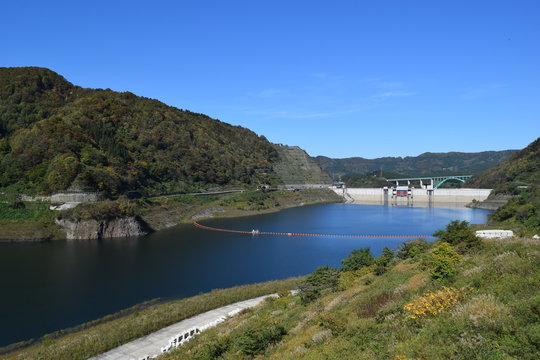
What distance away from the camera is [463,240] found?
1193 inches

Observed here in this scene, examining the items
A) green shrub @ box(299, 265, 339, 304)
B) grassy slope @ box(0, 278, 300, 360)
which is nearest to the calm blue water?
grassy slope @ box(0, 278, 300, 360)

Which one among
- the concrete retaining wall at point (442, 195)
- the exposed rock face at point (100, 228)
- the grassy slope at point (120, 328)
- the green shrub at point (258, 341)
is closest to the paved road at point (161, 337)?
the grassy slope at point (120, 328)

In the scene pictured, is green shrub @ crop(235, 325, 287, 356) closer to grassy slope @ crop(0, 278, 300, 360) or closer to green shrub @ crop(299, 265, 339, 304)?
green shrub @ crop(299, 265, 339, 304)

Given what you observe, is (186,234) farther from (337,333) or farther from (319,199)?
(319,199)

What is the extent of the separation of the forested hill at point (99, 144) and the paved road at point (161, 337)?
6848 centimetres

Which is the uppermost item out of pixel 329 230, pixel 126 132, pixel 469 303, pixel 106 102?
pixel 106 102

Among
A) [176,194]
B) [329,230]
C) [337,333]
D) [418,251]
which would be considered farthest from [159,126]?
[337,333]

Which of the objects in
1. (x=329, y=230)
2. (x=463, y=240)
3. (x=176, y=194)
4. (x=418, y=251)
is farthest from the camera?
(x=176, y=194)

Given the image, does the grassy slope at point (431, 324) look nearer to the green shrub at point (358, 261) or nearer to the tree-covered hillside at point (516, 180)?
the green shrub at point (358, 261)

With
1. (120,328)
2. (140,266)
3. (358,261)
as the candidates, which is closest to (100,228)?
(140,266)

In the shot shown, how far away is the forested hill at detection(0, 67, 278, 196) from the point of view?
97.9m

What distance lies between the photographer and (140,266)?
200ft

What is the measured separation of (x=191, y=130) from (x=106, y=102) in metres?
41.2

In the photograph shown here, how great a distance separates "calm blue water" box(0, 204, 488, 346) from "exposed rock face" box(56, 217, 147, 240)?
3.60 meters
